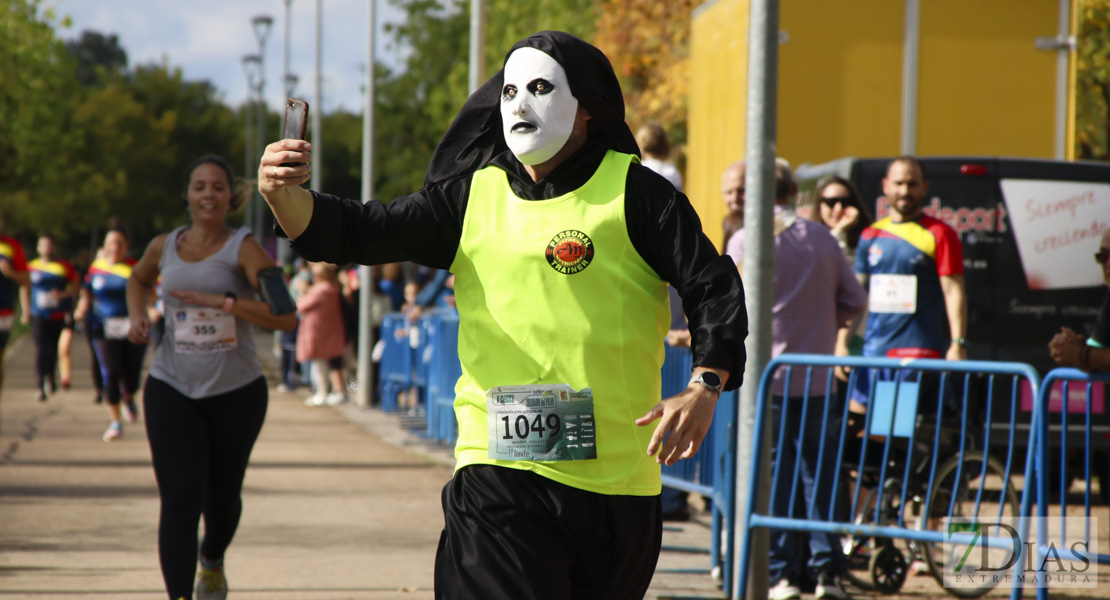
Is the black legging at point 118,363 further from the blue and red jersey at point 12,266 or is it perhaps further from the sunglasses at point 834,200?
Result: the sunglasses at point 834,200

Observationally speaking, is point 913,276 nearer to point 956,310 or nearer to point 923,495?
point 956,310

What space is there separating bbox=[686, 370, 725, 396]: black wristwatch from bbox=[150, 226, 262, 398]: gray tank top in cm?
305

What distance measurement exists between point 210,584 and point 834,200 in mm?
4197

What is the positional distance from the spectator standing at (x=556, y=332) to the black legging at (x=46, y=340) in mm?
14398

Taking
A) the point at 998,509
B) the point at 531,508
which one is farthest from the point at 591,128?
the point at 998,509

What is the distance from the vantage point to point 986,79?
11.1 m

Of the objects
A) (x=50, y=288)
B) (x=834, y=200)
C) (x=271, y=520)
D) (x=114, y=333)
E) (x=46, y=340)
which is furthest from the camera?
(x=46, y=340)

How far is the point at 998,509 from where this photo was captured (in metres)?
6.38

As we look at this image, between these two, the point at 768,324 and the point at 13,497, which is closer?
the point at 768,324

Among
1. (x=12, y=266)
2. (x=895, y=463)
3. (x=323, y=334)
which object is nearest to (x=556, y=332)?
(x=895, y=463)

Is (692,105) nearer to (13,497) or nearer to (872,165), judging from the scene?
(872,165)

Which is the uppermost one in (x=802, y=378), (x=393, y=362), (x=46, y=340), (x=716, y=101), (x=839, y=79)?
(x=839, y=79)

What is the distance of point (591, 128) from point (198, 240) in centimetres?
302

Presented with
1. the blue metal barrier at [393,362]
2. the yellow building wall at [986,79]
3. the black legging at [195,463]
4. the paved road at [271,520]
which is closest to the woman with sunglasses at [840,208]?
the paved road at [271,520]
